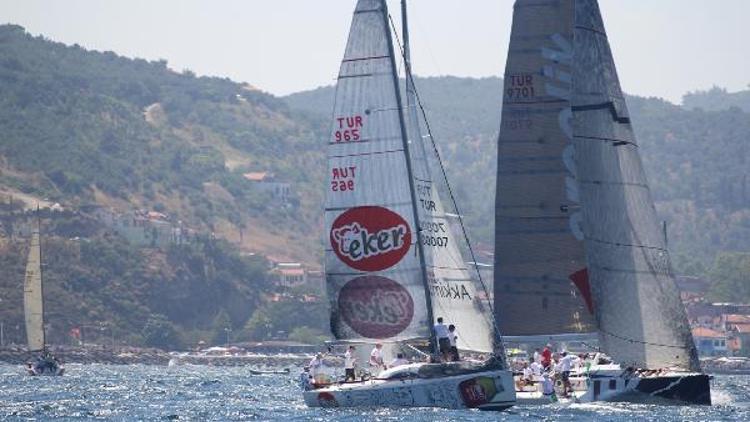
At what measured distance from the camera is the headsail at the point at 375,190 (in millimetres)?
48156

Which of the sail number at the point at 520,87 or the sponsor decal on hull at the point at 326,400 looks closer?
the sponsor decal on hull at the point at 326,400

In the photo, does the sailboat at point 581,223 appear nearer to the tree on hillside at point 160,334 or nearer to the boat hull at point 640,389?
the boat hull at point 640,389

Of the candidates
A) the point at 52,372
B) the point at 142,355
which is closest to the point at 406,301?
the point at 52,372

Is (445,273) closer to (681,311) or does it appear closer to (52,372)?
(681,311)

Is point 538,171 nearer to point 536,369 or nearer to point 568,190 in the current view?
point 568,190

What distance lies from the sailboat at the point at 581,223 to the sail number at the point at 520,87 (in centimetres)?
3

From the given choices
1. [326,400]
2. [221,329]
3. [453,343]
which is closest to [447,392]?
[453,343]

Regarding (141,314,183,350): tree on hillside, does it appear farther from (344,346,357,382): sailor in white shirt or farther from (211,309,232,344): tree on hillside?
(344,346,357,382): sailor in white shirt

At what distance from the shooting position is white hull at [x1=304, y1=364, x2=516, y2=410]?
47.2 metres

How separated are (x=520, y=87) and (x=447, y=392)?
1381 cm

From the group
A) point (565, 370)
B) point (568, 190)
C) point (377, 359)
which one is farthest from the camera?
point (568, 190)

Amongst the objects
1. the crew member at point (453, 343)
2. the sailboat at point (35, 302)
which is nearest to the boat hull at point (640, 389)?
the crew member at point (453, 343)

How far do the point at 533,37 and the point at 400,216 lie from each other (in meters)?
11.4

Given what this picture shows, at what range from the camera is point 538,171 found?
5759cm
